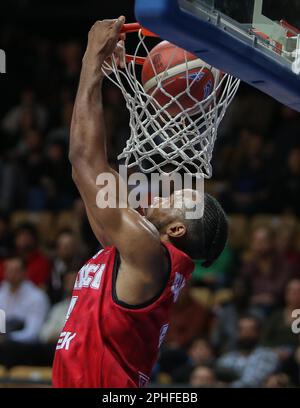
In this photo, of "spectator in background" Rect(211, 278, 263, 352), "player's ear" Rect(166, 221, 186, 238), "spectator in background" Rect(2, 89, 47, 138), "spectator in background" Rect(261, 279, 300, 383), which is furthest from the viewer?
"spectator in background" Rect(2, 89, 47, 138)

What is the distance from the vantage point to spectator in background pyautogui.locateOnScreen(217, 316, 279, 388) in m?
6.95

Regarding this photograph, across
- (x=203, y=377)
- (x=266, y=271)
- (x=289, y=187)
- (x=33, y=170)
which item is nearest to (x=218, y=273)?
(x=266, y=271)

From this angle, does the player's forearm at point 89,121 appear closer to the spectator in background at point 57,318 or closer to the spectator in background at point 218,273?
the spectator in background at point 57,318

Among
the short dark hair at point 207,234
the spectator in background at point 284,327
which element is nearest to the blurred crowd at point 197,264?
the spectator in background at point 284,327

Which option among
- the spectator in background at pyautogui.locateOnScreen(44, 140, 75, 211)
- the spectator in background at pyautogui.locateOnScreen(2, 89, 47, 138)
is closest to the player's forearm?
the spectator in background at pyautogui.locateOnScreen(44, 140, 75, 211)

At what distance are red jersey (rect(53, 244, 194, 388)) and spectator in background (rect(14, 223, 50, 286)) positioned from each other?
4.99m

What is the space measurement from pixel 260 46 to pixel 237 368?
3904mm

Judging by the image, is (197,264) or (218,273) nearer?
(197,264)

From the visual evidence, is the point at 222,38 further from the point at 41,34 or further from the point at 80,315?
the point at 41,34

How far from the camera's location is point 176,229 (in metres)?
3.97

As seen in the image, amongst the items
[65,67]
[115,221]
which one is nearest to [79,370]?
[115,221]

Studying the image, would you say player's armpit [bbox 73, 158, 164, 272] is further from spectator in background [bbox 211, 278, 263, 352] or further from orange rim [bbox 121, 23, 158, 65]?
spectator in background [bbox 211, 278, 263, 352]

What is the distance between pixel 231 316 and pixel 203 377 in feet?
3.64

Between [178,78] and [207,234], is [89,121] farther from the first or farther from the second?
[207,234]
